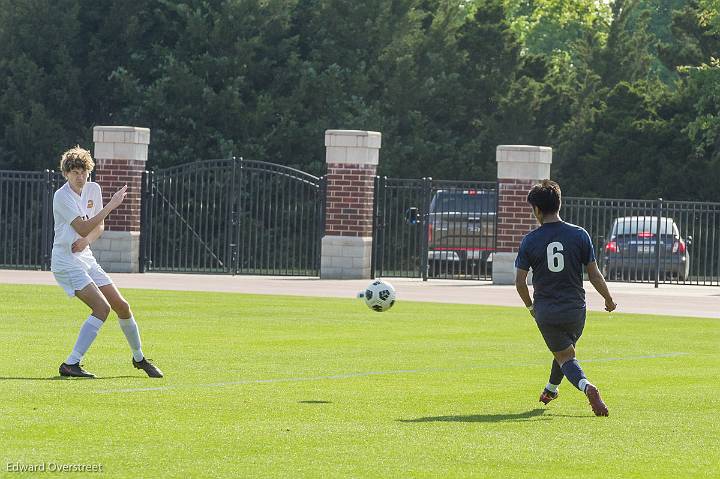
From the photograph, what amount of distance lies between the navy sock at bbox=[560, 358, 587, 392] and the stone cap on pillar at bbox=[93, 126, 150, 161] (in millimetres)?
20617

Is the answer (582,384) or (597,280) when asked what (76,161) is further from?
(582,384)

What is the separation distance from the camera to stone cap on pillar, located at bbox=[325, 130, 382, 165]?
29750mm

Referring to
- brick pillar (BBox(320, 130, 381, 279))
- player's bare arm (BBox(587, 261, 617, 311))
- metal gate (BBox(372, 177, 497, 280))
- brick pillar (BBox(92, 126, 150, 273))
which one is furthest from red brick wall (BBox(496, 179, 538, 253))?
player's bare arm (BBox(587, 261, 617, 311))

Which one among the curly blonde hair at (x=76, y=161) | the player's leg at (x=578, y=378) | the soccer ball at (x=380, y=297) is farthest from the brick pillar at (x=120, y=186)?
the player's leg at (x=578, y=378)

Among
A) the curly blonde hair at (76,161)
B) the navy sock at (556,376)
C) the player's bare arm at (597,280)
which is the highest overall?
the curly blonde hair at (76,161)

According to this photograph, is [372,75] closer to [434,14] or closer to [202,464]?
[434,14]

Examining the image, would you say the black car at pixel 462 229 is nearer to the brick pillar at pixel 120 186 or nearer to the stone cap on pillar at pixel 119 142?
the brick pillar at pixel 120 186

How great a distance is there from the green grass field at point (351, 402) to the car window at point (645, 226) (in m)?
11.6

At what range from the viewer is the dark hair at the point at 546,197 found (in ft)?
35.1

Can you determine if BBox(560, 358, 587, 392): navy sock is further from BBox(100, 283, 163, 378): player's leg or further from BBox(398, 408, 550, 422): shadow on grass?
BBox(100, 283, 163, 378): player's leg

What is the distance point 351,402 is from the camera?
1099cm

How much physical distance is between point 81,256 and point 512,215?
18.4 meters

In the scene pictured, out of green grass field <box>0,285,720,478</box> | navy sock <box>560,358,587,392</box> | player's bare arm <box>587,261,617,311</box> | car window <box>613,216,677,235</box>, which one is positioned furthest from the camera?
car window <box>613,216,677,235</box>

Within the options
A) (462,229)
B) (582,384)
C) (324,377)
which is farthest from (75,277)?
(462,229)
